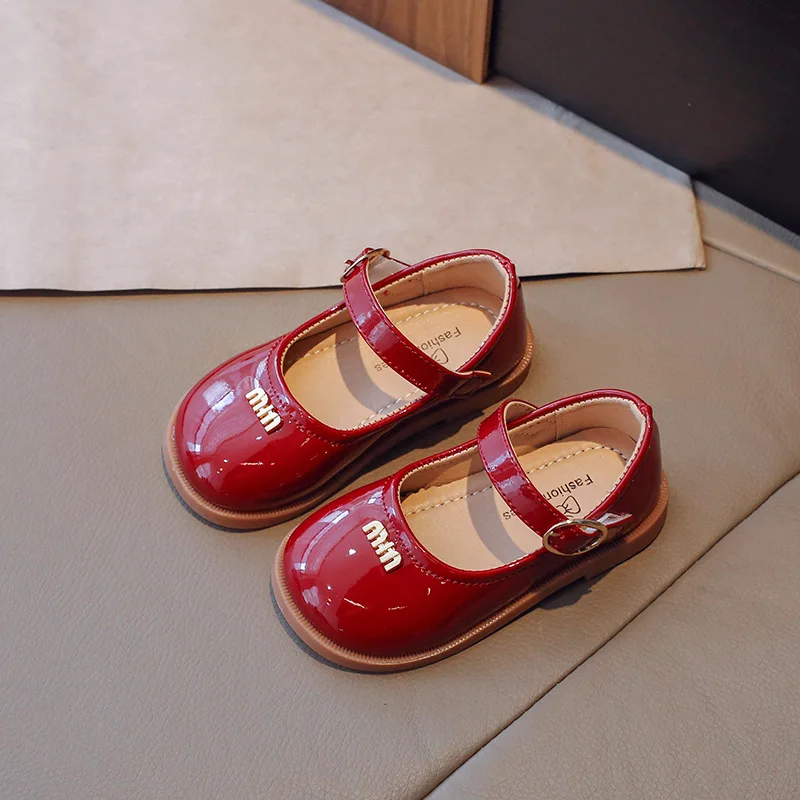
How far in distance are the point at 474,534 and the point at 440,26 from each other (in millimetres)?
646

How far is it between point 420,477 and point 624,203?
440 mm

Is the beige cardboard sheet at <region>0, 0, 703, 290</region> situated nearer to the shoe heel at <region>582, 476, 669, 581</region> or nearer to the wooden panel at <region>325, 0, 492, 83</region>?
the wooden panel at <region>325, 0, 492, 83</region>

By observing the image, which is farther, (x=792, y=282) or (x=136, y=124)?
(x=136, y=124)

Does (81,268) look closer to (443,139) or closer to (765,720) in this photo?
(443,139)

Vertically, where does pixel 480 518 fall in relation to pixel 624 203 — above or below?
below

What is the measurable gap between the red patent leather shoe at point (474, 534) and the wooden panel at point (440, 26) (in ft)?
1.68

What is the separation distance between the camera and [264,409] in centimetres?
70

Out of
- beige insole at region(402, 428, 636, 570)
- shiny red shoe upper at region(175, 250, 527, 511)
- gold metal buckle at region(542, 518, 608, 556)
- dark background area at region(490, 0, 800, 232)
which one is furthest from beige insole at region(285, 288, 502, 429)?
dark background area at region(490, 0, 800, 232)

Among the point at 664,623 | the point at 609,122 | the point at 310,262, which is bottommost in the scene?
the point at 664,623

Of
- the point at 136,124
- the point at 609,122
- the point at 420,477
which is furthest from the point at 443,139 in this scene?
the point at 420,477

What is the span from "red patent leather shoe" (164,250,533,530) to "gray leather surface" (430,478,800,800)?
0.84 feet

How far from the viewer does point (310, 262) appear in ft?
2.93

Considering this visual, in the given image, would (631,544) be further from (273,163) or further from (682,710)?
(273,163)

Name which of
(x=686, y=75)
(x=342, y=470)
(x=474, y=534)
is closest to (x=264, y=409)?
(x=342, y=470)
